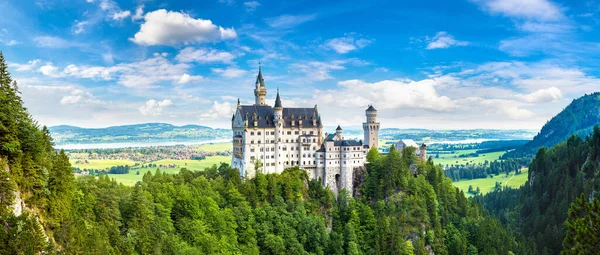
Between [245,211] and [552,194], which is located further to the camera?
[552,194]

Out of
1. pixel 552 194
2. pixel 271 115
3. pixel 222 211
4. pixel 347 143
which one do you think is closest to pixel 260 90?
pixel 271 115

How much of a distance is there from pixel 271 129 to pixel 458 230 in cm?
4752

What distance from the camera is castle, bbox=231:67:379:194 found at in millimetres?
99625

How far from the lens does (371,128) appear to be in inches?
4422

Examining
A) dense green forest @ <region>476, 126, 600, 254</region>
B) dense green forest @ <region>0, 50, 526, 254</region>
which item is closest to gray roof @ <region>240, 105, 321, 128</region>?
dense green forest @ <region>0, 50, 526, 254</region>

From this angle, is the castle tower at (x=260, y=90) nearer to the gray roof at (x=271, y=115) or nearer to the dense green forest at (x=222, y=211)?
the gray roof at (x=271, y=115)

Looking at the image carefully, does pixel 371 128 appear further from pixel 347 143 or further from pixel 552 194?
pixel 552 194

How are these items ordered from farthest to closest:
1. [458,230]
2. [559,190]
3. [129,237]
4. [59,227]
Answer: [559,190], [458,230], [129,237], [59,227]

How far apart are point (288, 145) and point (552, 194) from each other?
291 ft

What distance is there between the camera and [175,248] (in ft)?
220

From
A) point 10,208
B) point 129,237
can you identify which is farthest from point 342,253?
point 10,208

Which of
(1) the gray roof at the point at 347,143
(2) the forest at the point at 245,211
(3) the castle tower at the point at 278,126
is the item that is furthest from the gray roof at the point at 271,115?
(2) the forest at the point at 245,211

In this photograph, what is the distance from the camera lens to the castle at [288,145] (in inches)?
3922

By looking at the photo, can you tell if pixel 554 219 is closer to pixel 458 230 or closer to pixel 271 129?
pixel 458 230
